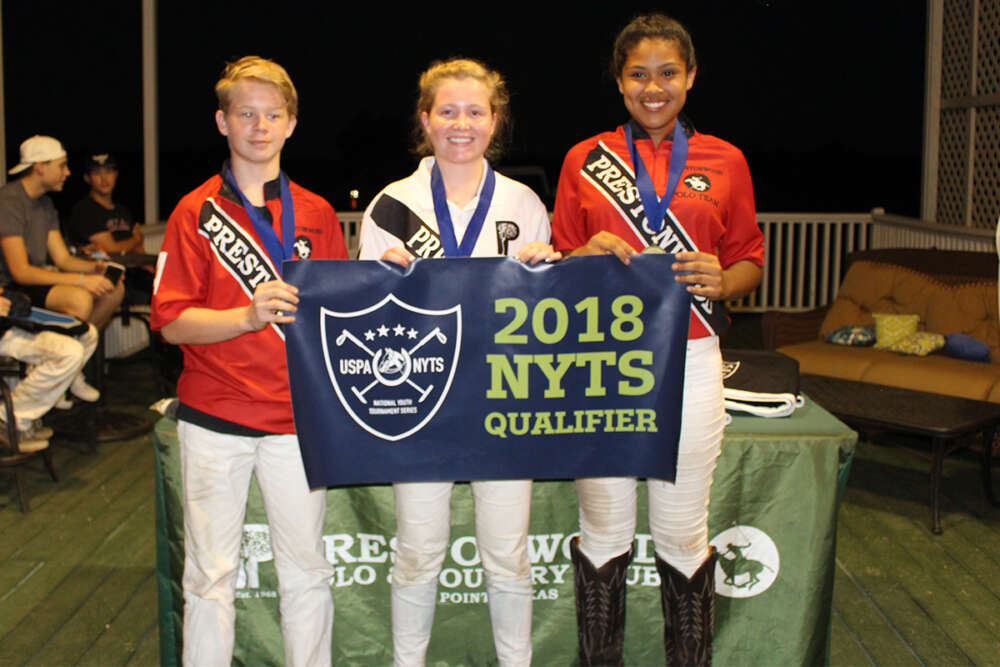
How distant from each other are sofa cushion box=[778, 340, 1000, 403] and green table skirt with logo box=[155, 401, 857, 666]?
2.41 meters

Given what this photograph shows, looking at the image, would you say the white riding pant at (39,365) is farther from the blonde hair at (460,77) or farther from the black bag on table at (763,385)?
the black bag on table at (763,385)

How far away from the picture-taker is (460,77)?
7.15ft

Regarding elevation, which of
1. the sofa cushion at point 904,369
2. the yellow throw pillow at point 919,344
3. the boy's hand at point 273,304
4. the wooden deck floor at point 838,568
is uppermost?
the boy's hand at point 273,304

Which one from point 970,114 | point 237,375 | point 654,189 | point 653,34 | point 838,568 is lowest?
point 838,568

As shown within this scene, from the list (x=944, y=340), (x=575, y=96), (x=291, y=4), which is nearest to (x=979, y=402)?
(x=944, y=340)

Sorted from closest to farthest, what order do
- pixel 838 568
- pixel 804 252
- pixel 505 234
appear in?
pixel 505 234 < pixel 838 568 < pixel 804 252

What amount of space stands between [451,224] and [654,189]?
18.4 inches

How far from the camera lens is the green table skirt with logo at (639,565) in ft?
8.35

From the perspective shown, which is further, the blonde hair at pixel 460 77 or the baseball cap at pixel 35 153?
the baseball cap at pixel 35 153

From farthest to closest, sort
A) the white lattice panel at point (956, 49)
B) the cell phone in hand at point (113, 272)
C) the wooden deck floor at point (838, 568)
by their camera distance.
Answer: the white lattice panel at point (956, 49) → the cell phone in hand at point (113, 272) → the wooden deck floor at point (838, 568)

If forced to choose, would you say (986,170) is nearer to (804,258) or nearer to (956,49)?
(956,49)

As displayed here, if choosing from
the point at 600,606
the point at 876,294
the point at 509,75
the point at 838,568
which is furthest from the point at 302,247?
the point at 509,75

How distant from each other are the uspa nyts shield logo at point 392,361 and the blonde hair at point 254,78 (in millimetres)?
480

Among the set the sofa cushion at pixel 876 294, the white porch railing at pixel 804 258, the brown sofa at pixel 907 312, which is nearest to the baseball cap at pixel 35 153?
the brown sofa at pixel 907 312
